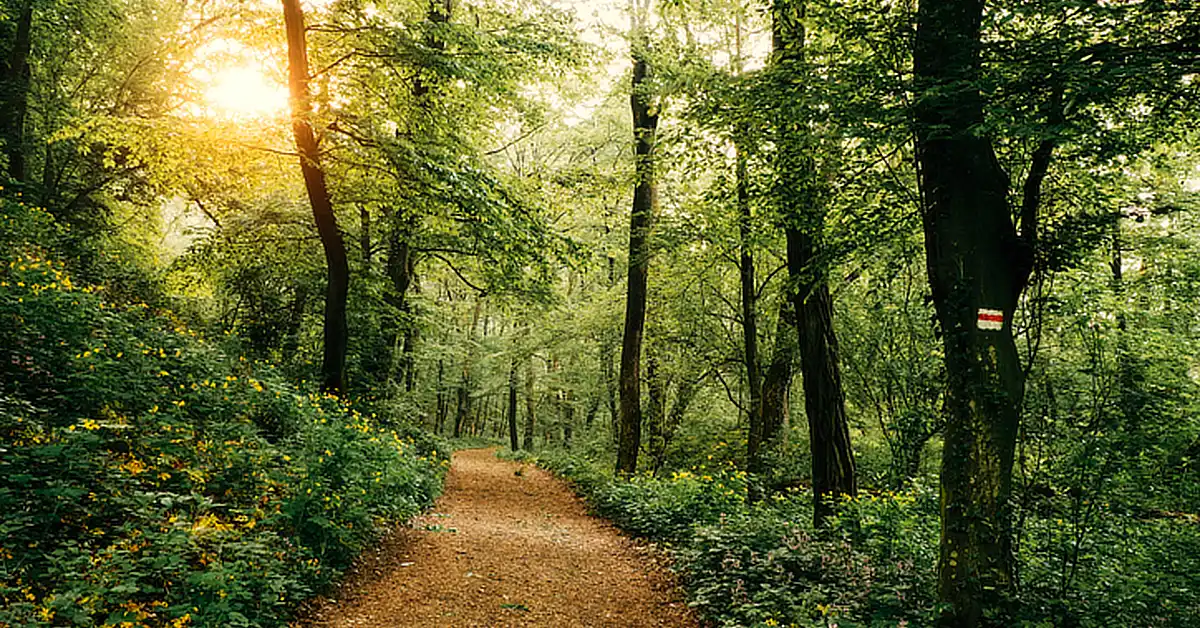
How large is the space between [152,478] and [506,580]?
148 inches

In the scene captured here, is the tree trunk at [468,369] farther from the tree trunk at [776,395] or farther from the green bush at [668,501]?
the tree trunk at [776,395]

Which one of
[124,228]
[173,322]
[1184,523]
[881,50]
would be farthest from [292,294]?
[1184,523]

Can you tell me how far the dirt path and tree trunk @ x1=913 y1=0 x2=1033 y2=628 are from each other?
8.61 feet

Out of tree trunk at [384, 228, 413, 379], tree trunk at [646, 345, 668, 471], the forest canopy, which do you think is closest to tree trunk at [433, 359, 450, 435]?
tree trunk at [384, 228, 413, 379]

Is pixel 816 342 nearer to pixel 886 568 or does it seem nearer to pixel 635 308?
pixel 886 568

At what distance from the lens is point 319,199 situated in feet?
34.4

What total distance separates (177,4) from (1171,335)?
2557cm

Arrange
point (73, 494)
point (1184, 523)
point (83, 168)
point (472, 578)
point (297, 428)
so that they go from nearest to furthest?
point (73, 494), point (1184, 523), point (472, 578), point (297, 428), point (83, 168)

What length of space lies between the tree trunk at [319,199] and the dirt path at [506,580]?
338cm

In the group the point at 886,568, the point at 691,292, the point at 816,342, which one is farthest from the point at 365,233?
the point at 886,568

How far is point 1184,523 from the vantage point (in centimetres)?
654

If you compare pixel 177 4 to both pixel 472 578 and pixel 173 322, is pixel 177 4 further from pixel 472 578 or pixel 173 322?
pixel 472 578

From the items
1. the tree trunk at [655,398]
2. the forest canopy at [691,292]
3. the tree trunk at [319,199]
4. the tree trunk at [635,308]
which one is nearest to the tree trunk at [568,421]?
the tree trunk at [655,398]

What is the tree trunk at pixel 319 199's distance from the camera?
30.6ft
